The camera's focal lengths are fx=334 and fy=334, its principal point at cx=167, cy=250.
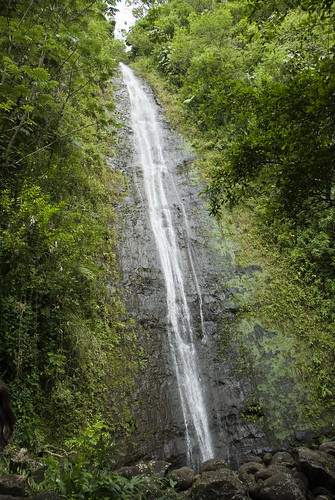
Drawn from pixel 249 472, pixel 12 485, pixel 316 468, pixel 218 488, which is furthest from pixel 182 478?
pixel 12 485

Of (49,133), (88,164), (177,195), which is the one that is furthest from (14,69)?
(177,195)

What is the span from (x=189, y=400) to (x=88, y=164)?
311 inches

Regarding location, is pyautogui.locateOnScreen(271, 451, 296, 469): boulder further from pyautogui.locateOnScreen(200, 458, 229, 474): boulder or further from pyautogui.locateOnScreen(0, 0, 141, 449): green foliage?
pyautogui.locateOnScreen(0, 0, 141, 449): green foliage

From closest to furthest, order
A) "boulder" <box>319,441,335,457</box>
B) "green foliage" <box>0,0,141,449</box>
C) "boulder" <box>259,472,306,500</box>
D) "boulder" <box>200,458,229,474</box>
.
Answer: "boulder" <box>259,472,306,500</box> < "green foliage" <box>0,0,141,449</box> < "boulder" <box>200,458,229,474</box> < "boulder" <box>319,441,335,457</box>

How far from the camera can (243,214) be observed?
12.2m

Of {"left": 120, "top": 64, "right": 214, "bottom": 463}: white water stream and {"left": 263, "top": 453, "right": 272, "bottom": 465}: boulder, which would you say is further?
{"left": 120, "top": 64, "right": 214, "bottom": 463}: white water stream

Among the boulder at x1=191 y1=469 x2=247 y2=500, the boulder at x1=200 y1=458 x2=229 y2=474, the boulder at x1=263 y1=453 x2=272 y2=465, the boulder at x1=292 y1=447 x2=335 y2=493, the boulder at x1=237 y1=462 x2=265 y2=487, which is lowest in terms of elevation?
the boulder at x1=263 y1=453 x2=272 y2=465

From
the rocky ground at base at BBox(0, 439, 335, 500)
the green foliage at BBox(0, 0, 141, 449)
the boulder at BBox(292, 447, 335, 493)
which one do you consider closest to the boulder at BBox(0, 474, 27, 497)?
the rocky ground at base at BBox(0, 439, 335, 500)

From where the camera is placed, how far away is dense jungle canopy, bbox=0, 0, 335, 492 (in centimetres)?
423

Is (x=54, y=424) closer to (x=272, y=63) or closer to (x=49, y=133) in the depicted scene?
(x=49, y=133)

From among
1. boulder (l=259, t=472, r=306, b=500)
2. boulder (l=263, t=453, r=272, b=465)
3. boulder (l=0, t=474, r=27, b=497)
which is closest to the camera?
boulder (l=0, t=474, r=27, b=497)

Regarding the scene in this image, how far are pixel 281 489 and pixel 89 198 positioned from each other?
831cm

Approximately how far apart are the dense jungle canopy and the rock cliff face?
460mm

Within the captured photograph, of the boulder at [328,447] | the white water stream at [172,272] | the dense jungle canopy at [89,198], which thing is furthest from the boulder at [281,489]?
the dense jungle canopy at [89,198]
